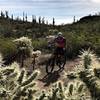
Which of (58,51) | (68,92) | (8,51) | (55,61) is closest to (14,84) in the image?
(68,92)

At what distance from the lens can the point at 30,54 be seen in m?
23.5

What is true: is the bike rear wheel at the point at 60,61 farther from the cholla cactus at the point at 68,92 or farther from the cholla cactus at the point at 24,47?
the cholla cactus at the point at 68,92

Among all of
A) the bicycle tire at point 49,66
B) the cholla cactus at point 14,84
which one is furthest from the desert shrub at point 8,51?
the cholla cactus at point 14,84

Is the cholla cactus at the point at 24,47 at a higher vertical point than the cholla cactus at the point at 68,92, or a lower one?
lower

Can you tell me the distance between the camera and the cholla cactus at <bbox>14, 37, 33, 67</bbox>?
2282 cm

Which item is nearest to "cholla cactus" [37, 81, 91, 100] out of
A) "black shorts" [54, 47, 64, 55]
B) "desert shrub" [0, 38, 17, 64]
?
"black shorts" [54, 47, 64, 55]

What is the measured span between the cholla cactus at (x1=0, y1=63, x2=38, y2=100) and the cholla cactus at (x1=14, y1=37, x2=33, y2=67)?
17.4 metres

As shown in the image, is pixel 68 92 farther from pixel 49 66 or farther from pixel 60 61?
pixel 49 66

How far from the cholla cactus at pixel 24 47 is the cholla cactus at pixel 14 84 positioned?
57.0 ft

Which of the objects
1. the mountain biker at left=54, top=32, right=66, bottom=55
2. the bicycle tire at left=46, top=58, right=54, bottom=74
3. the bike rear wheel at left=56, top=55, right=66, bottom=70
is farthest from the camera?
the bike rear wheel at left=56, top=55, right=66, bottom=70

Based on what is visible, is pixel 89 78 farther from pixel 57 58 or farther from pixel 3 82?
pixel 57 58

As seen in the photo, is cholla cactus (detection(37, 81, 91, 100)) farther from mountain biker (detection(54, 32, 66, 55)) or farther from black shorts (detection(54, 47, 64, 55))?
black shorts (detection(54, 47, 64, 55))

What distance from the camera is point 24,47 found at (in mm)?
22984

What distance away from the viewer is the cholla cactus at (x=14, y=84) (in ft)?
16.0
